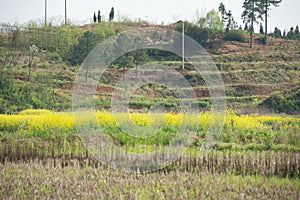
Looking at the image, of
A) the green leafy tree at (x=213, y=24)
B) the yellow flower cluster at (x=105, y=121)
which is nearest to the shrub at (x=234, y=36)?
the green leafy tree at (x=213, y=24)

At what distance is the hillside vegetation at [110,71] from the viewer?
82.5 feet

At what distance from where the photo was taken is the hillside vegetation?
25.1 metres

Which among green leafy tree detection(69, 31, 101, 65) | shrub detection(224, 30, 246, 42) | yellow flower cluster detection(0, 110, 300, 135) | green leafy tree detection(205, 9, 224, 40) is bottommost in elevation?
yellow flower cluster detection(0, 110, 300, 135)

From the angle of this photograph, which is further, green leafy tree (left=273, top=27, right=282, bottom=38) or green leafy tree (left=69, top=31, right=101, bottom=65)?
green leafy tree (left=273, top=27, right=282, bottom=38)

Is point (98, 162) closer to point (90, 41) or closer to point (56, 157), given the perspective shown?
point (56, 157)

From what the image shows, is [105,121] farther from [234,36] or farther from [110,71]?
[234,36]

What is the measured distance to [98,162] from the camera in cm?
962

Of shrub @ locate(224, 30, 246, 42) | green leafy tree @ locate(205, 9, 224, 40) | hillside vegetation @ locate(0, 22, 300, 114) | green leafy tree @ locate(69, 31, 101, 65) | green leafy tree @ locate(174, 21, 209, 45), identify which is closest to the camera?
hillside vegetation @ locate(0, 22, 300, 114)

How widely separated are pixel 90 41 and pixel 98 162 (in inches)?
831

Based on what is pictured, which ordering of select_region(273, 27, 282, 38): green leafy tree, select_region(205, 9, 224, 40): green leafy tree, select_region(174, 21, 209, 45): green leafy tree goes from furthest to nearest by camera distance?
1. select_region(273, 27, 282, 38): green leafy tree
2. select_region(205, 9, 224, 40): green leafy tree
3. select_region(174, 21, 209, 45): green leafy tree

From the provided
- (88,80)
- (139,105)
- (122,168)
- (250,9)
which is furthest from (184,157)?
(250,9)

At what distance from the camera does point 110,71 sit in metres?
32.0

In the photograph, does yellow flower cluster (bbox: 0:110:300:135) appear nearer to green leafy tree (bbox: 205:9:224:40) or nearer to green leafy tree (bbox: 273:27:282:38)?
green leafy tree (bbox: 205:9:224:40)

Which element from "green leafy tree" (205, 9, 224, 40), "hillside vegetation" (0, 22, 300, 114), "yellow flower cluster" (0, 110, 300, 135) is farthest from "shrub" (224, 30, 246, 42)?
"yellow flower cluster" (0, 110, 300, 135)
